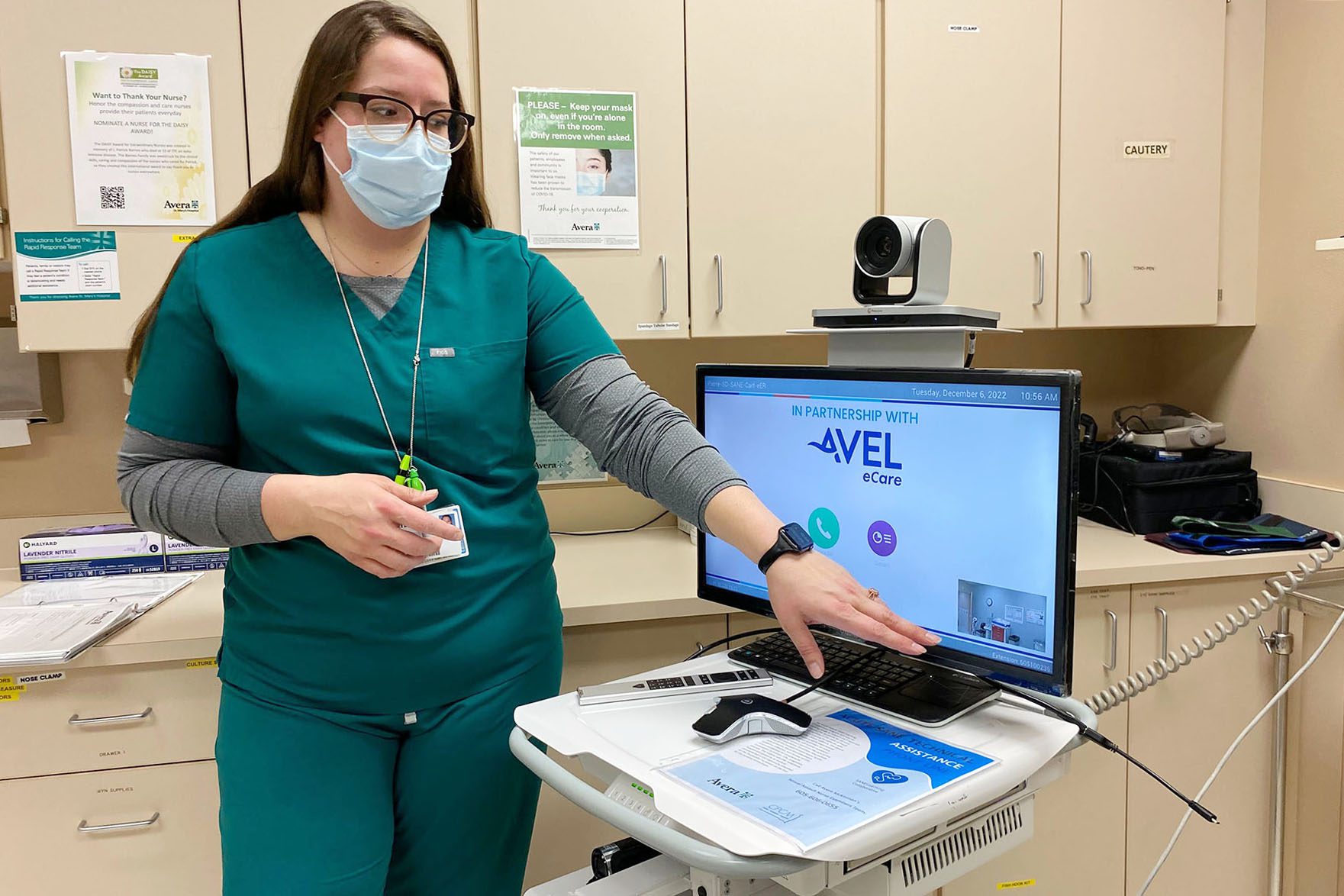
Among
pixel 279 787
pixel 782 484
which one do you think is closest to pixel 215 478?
pixel 279 787

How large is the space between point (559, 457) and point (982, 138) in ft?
3.95

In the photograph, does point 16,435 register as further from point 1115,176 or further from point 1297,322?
point 1297,322

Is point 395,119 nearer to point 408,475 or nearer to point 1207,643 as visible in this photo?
point 408,475

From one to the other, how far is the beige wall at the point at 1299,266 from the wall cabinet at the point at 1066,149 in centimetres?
7

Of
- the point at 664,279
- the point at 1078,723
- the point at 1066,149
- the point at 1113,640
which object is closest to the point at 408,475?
the point at 1078,723

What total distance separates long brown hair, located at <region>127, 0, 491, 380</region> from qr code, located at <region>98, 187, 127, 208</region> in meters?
0.68

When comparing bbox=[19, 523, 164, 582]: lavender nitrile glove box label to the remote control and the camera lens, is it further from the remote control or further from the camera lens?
the camera lens

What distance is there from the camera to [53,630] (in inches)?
61.1

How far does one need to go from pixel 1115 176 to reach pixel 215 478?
1968 millimetres

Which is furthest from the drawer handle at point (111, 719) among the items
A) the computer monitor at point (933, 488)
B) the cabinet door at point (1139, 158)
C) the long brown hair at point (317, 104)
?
the cabinet door at point (1139, 158)

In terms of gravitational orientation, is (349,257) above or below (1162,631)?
above

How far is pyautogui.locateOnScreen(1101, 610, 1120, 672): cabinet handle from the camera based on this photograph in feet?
6.09

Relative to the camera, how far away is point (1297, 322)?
2.12 metres

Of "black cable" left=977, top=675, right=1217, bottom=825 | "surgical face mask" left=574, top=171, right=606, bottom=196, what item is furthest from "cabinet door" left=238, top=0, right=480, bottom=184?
"black cable" left=977, top=675, right=1217, bottom=825
